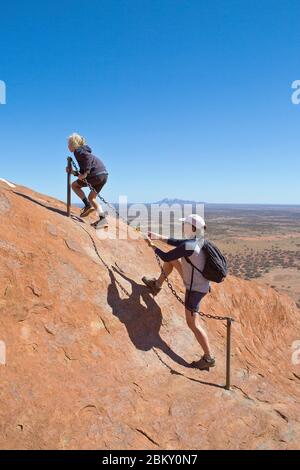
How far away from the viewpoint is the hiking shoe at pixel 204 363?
5.42 m

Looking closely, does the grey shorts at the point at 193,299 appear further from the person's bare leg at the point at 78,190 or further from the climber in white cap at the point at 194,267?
the person's bare leg at the point at 78,190

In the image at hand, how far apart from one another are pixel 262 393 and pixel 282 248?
205ft

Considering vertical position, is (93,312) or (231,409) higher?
(93,312)

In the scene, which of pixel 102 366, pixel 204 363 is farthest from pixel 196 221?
pixel 102 366

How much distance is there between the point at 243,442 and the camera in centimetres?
427

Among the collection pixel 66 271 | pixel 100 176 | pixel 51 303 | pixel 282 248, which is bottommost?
pixel 282 248

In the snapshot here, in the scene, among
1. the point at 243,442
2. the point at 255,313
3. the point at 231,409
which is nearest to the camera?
the point at 243,442

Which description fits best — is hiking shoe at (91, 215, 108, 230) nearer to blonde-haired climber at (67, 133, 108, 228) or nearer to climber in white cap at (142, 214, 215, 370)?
blonde-haired climber at (67, 133, 108, 228)

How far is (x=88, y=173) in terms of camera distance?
269 inches

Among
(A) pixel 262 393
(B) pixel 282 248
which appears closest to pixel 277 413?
(A) pixel 262 393

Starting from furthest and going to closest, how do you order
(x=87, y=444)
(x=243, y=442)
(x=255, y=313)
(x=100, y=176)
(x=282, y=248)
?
(x=282, y=248) → (x=255, y=313) → (x=100, y=176) → (x=243, y=442) → (x=87, y=444)

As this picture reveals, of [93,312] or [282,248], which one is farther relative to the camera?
[282,248]

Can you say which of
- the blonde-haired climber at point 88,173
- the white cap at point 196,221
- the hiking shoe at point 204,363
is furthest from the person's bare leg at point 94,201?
the hiking shoe at point 204,363
